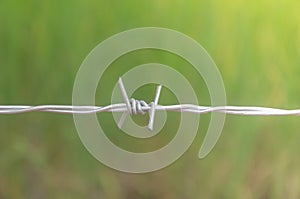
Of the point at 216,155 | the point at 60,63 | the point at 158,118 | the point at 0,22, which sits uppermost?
the point at 0,22

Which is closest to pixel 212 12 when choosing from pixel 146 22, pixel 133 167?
pixel 146 22

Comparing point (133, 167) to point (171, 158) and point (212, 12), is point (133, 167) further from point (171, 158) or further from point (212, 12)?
point (212, 12)

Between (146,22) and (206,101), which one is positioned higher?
(146,22)

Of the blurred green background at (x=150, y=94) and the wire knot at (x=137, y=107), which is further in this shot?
the blurred green background at (x=150, y=94)

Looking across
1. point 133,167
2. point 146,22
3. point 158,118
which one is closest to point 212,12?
point 146,22

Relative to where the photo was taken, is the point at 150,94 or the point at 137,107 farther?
the point at 150,94

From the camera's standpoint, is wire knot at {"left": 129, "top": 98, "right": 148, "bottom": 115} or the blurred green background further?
the blurred green background
